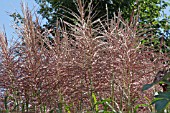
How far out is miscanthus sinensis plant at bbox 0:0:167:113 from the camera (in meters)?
3.57

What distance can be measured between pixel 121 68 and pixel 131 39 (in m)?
0.36

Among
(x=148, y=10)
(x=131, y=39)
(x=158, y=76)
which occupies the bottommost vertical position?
(x=158, y=76)

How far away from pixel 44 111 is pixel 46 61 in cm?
45

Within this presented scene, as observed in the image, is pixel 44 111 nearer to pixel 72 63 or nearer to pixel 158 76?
pixel 72 63

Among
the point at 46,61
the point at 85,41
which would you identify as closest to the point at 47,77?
the point at 46,61

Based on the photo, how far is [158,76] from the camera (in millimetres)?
1826

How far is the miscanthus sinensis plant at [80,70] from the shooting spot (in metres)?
3.57

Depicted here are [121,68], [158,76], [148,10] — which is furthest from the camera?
[148,10]

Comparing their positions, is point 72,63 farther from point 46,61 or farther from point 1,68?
point 1,68

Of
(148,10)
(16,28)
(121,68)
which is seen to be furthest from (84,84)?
(148,10)

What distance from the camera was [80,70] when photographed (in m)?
3.74

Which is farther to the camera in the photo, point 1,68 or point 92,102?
point 1,68

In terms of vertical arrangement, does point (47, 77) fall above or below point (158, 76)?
above

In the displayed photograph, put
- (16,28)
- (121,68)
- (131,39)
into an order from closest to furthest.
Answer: (121,68), (131,39), (16,28)
